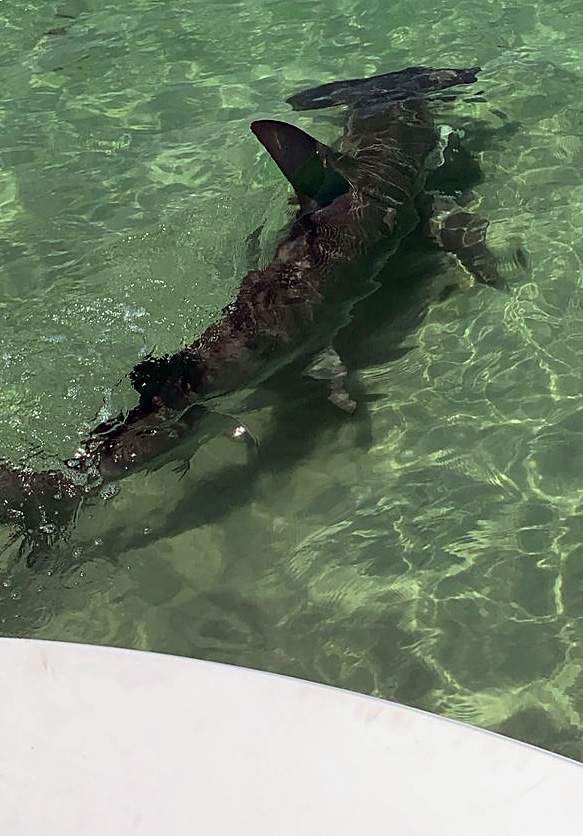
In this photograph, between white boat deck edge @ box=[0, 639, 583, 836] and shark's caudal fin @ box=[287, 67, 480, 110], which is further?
shark's caudal fin @ box=[287, 67, 480, 110]

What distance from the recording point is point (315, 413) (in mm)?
3709

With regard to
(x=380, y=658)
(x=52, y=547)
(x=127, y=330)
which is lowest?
(x=380, y=658)

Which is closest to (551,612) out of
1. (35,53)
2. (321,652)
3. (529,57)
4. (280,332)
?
(321,652)

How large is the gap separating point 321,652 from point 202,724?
1308 millimetres

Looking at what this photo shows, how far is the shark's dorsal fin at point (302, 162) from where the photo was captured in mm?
3748

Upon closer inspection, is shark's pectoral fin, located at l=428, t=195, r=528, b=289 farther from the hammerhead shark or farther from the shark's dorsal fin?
the shark's dorsal fin

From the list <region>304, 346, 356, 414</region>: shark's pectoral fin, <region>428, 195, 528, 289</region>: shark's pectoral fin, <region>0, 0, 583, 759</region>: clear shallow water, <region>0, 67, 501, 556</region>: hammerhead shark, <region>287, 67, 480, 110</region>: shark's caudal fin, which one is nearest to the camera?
<region>0, 0, 583, 759</region>: clear shallow water

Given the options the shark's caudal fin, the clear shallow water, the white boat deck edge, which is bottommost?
the clear shallow water

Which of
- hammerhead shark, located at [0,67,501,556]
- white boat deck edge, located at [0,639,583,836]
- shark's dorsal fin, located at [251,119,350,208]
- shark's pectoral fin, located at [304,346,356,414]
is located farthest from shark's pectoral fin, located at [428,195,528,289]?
white boat deck edge, located at [0,639,583,836]

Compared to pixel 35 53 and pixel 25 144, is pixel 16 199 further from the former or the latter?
pixel 35 53

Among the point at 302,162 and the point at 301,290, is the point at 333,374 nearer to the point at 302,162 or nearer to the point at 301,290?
the point at 301,290

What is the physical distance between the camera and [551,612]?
3.00 meters

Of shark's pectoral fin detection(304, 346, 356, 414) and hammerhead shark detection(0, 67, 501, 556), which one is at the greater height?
hammerhead shark detection(0, 67, 501, 556)

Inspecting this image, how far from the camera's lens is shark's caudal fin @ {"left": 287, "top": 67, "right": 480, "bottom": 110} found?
17.0 feet
